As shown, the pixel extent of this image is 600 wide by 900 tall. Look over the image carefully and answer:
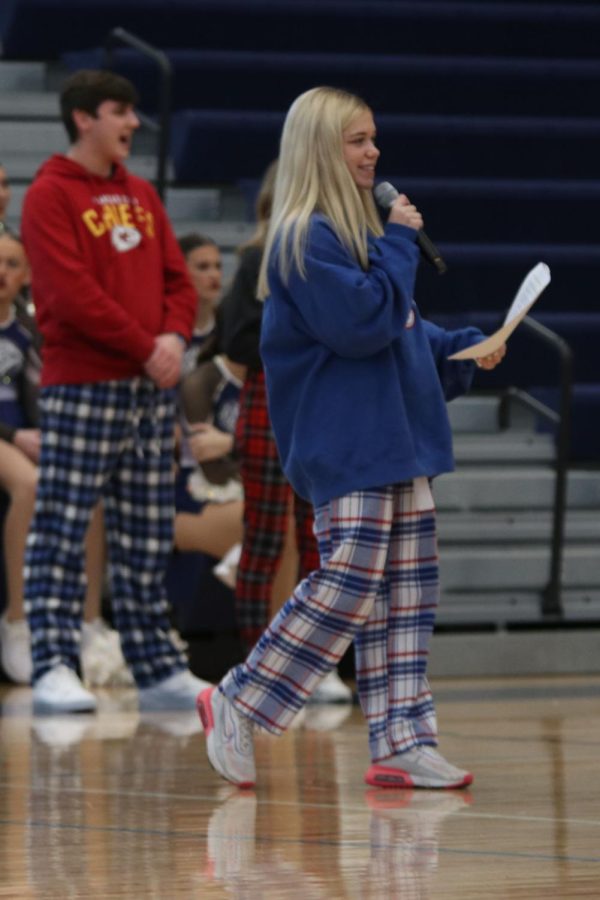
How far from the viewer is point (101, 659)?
6125 mm

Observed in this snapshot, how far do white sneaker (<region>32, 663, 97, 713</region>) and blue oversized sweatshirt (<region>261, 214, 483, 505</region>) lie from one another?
5.44ft

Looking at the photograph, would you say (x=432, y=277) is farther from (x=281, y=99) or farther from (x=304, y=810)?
(x=304, y=810)

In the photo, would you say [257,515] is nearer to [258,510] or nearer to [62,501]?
[258,510]

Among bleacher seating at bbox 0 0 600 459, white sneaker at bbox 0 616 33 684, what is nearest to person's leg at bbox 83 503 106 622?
white sneaker at bbox 0 616 33 684

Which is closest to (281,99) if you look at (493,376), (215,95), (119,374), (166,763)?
(215,95)

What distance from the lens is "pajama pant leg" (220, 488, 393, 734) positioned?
11.6 feet

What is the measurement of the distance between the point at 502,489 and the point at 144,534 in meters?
2.19

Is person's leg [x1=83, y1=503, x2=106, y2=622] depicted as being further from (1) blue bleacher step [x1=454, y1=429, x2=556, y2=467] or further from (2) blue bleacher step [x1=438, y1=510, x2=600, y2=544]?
(1) blue bleacher step [x1=454, y1=429, x2=556, y2=467]

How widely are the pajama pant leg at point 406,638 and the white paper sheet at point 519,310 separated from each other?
28 cm

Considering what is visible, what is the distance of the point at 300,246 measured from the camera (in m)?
3.56

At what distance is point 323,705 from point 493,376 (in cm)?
259

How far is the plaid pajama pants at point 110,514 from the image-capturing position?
5129 millimetres

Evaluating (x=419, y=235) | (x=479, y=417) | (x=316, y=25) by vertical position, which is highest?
(x=316, y=25)

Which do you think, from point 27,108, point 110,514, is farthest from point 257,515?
point 27,108
